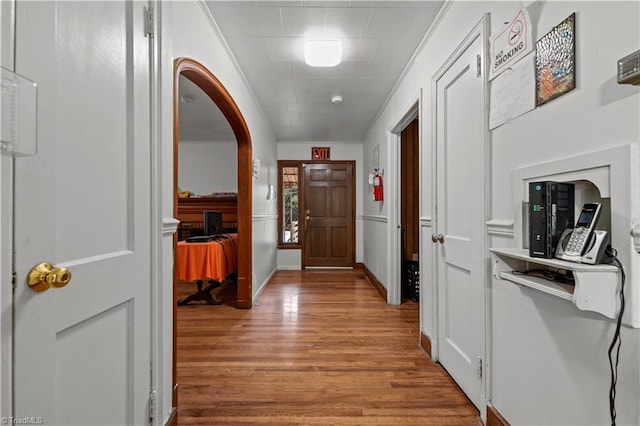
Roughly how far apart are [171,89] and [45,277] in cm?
107

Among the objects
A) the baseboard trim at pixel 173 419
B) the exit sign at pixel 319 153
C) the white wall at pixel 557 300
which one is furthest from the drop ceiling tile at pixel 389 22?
the exit sign at pixel 319 153

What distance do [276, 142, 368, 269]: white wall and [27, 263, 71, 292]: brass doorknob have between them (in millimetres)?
5132

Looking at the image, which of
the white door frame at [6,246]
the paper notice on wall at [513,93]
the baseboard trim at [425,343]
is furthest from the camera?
the baseboard trim at [425,343]

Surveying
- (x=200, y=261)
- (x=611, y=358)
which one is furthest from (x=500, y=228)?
(x=200, y=261)

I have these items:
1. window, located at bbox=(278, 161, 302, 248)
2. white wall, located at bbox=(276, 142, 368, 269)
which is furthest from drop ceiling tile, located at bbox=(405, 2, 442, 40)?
window, located at bbox=(278, 161, 302, 248)

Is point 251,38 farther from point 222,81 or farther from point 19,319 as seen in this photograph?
point 19,319

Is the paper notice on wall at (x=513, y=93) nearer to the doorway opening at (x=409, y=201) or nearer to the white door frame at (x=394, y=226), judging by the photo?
the white door frame at (x=394, y=226)

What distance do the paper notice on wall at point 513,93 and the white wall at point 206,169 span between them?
5.08m

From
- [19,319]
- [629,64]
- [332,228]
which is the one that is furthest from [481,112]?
[332,228]

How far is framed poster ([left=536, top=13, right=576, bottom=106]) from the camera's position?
1042 millimetres

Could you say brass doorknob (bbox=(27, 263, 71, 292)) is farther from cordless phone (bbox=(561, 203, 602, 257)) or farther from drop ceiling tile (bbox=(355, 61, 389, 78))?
drop ceiling tile (bbox=(355, 61, 389, 78))

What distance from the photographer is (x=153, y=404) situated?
4.27 feet

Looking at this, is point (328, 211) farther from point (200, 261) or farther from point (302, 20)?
point (302, 20)

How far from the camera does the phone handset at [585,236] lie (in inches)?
34.6
